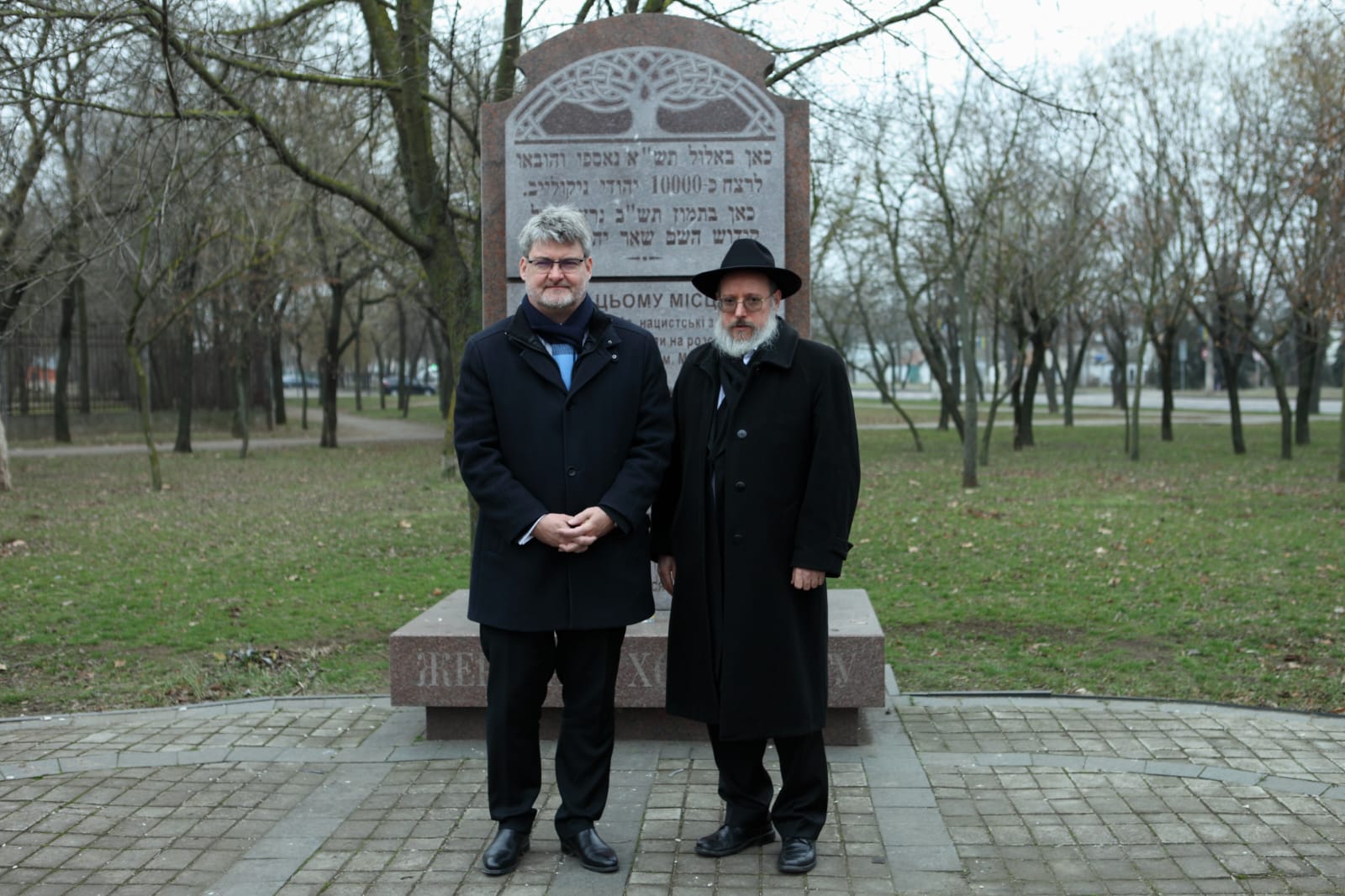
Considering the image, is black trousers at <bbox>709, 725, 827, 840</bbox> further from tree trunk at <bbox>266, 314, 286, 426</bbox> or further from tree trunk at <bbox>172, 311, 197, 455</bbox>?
tree trunk at <bbox>266, 314, 286, 426</bbox>

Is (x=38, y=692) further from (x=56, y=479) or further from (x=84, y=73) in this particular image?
(x=56, y=479)

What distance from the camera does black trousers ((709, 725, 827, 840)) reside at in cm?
412

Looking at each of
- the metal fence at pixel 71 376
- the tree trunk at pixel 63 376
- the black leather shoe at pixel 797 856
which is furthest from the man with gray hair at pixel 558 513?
the tree trunk at pixel 63 376

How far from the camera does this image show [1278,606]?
28.1 ft

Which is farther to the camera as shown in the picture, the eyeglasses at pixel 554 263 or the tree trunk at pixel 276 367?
the tree trunk at pixel 276 367

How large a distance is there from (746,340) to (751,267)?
232 millimetres

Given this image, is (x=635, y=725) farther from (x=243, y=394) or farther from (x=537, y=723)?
(x=243, y=394)

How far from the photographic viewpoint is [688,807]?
4641mm

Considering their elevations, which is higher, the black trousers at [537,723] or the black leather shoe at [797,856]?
the black trousers at [537,723]

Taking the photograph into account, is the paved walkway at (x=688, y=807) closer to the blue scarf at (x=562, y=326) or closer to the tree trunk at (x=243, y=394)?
the blue scarf at (x=562, y=326)

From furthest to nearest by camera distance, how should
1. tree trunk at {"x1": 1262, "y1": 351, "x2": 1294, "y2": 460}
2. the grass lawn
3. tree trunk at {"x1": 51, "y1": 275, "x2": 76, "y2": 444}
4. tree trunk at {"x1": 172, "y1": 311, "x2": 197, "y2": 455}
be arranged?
tree trunk at {"x1": 51, "y1": 275, "x2": 76, "y2": 444} < tree trunk at {"x1": 172, "y1": 311, "x2": 197, "y2": 455} < tree trunk at {"x1": 1262, "y1": 351, "x2": 1294, "y2": 460} < the grass lawn

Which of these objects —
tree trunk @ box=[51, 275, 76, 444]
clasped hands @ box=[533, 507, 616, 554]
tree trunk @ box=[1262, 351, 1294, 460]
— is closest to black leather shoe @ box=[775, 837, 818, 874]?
clasped hands @ box=[533, 507, 616, 554]

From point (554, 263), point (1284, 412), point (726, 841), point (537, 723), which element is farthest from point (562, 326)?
point (1284, 412)

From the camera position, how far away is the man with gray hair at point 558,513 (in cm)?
404
